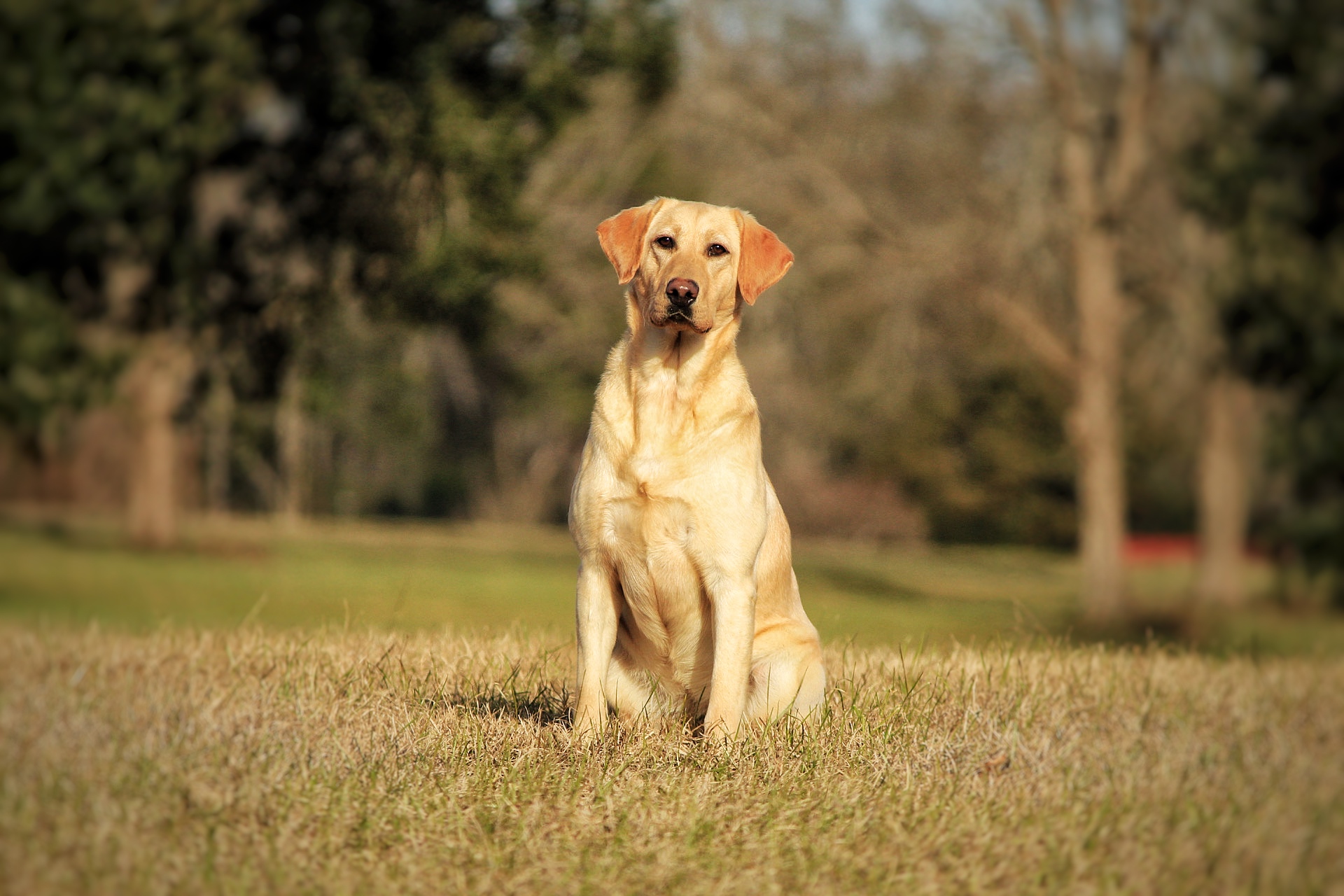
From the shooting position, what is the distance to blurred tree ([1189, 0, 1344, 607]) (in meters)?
11.5

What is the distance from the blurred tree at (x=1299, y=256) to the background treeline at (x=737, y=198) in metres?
0.04

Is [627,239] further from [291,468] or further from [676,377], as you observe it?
[291,468]

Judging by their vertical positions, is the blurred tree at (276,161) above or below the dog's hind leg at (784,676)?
above

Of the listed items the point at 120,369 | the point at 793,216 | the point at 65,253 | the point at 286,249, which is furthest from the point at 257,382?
the point at 793,216

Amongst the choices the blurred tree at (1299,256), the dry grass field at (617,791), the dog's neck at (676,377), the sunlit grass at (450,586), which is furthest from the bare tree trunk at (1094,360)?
the dog's neck at (676,377)

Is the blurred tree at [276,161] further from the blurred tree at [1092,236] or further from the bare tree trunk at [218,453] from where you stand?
the blurred tree at [1092,236]

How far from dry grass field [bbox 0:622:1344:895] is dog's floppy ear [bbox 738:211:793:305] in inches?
61.8

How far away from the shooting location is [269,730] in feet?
11.8

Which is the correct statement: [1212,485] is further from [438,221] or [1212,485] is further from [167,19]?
[167,19]

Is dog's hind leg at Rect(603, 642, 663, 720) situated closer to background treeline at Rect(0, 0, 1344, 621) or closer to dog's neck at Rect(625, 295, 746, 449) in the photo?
dog's neck at Rect(625, 295, 746, 449)

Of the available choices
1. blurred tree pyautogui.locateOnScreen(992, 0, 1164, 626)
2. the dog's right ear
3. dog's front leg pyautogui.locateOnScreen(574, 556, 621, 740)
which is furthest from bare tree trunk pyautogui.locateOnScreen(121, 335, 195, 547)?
dog's front leg pyautogui.locateOnScreen(574, 556, 621, 740)

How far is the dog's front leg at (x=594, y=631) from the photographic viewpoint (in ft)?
13.3

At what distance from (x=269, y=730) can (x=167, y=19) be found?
9.69 meters

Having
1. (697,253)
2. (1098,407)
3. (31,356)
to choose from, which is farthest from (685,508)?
(1098,407)
